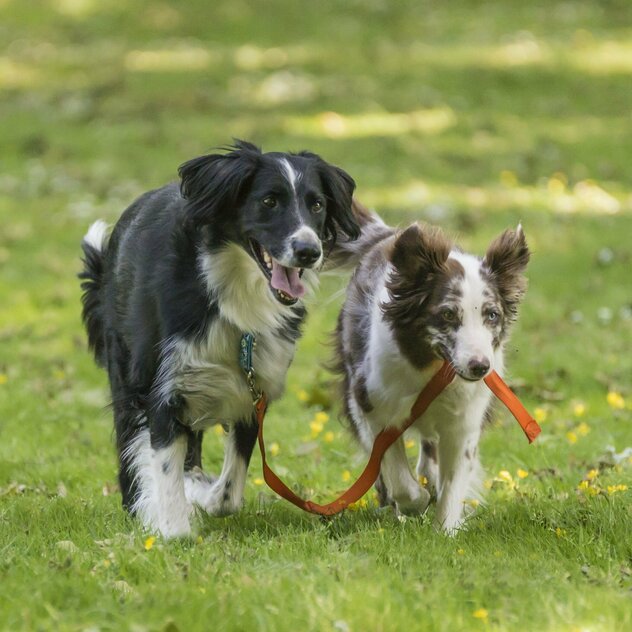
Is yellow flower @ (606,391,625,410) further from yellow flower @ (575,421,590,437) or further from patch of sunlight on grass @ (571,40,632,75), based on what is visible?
patch of sunlight on grass @ (571,40,632,75)

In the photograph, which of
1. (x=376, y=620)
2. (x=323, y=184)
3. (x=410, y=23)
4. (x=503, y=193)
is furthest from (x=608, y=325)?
(x=410, y=23)

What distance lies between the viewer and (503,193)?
13930 millimetres

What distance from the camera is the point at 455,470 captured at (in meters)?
5.77

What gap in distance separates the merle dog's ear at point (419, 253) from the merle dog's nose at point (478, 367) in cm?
59

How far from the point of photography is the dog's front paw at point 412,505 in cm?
576

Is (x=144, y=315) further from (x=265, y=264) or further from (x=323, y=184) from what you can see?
(x=323, y=184)

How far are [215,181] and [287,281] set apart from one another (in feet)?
1.79

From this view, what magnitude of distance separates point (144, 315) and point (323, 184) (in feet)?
3.37

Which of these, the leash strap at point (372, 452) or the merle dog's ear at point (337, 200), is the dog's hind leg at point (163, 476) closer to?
the leash strap at point (372, 452)

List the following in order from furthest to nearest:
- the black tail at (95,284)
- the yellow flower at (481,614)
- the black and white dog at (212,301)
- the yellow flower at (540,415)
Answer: the yellow flower at (540,415), the black tail at (95,284), the black and white dog at (212,301), the yellow flower at (481,614)

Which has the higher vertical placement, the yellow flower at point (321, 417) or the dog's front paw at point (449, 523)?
the dog's front paw at point (449, 523)

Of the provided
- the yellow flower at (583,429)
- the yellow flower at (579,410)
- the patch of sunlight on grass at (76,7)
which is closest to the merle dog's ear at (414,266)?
the yellow flower at (583,429)

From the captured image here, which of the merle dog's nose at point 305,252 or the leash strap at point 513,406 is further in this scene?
the leash strap at point 513,406

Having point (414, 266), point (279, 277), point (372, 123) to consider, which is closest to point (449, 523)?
point (414, 266)
